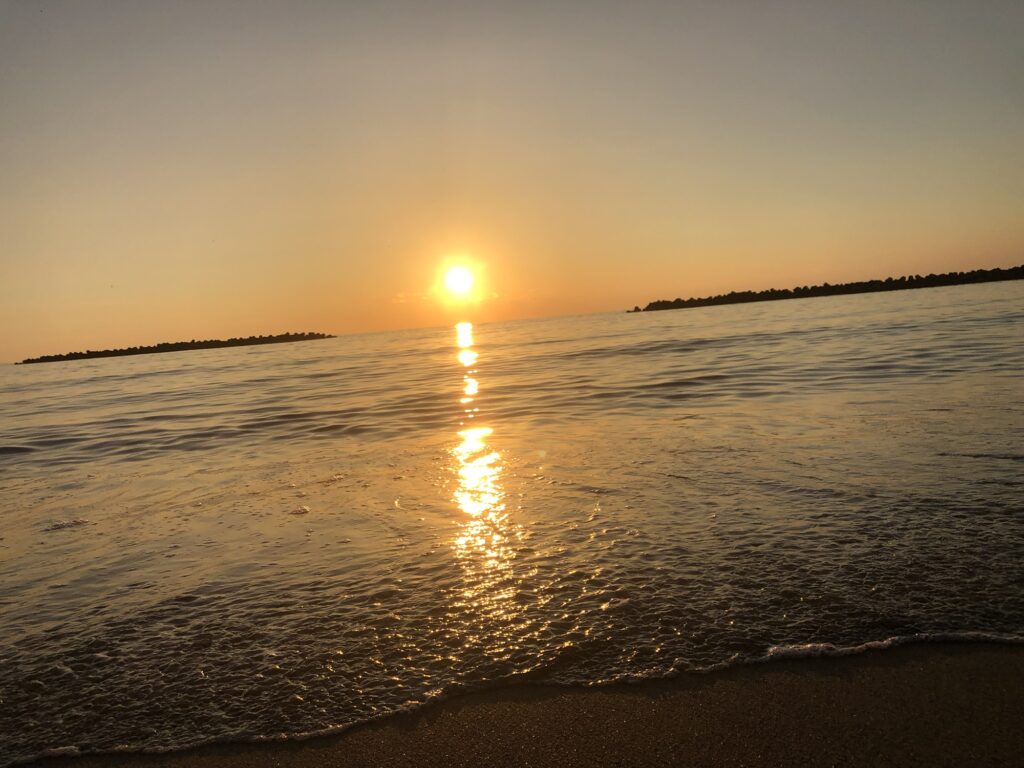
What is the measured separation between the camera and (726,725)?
8.79ft

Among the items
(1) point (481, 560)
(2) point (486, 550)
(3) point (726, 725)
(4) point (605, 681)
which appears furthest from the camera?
(2) point (486, 550)

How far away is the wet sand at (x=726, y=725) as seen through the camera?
250 cm

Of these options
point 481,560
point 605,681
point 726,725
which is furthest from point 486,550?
point 726,725

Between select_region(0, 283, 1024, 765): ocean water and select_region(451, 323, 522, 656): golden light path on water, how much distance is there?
3cm

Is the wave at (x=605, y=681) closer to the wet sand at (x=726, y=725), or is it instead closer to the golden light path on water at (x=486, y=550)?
the wet sand at (x=726, y=725)

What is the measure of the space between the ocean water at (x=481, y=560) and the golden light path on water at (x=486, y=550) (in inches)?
1.0

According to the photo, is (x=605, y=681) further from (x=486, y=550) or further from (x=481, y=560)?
(x=486, y=550)

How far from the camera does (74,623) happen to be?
4.11 m

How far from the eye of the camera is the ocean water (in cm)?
317

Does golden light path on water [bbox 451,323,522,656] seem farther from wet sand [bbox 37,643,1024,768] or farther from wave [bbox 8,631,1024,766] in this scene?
wet sand [bbox 37,643,1024,768]

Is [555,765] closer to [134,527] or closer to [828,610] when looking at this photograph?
[828,610]

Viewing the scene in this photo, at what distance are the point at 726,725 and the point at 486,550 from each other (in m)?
2.45

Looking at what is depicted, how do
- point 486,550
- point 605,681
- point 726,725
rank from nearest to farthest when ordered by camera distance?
point 726,725, point 605,681, point 486,550

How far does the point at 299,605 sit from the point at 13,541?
4.15 m
